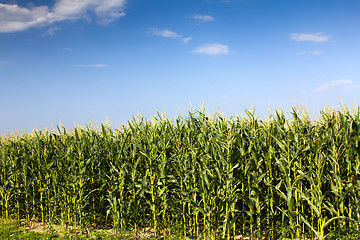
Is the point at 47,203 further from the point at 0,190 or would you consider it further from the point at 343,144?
the point at 343,144

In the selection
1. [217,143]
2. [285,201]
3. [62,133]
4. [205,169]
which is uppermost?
[62,133]

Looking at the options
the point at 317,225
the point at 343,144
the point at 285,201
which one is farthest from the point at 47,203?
the point at 343,144

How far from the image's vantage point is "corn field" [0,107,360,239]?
6.32 metres

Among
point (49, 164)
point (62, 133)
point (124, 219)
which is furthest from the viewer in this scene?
point (62, 133)

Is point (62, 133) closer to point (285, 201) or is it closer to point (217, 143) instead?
point (217, 143)

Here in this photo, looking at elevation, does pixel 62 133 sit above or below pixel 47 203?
above

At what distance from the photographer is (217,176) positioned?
251 inches

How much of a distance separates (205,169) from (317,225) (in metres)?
2.81

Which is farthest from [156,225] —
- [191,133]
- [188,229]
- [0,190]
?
[0,190]

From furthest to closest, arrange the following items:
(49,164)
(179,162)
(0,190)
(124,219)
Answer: (0,190), (49,164), (124,219), (179,162)

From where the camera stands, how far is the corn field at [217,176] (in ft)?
20.7

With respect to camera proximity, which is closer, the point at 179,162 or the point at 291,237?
the point at 291,237

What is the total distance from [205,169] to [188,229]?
1.84 m

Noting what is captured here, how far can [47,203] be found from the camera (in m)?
8.95
